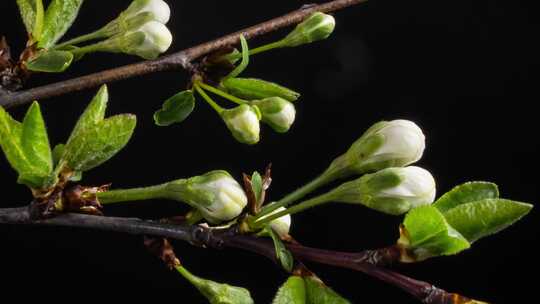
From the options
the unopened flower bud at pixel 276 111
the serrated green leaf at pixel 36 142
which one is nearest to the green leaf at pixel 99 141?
the serrated green leaf at pixel 36 142

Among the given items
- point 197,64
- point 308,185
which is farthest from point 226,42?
point 308,185

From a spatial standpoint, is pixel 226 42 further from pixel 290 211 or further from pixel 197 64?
pixel 290 211

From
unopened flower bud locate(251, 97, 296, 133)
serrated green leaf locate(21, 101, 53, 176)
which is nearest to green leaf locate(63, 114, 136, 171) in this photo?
serrated green leaf locate(21, 101, 53, 176)

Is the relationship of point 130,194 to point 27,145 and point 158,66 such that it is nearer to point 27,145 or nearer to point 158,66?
point 27,145

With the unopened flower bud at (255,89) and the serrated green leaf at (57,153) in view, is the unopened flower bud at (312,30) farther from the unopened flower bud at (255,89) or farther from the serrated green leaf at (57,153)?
the serrated green leaf at (57,153)

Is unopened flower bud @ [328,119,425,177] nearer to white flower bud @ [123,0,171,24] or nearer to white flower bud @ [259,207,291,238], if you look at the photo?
white flower bud @ [259,207,291,238]
